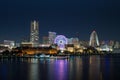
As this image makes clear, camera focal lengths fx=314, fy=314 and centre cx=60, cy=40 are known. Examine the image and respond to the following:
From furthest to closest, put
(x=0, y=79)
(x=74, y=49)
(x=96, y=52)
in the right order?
(x=96, y=52), (x=74, y=49), (x=0, y=79)

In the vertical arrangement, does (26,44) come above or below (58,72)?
above

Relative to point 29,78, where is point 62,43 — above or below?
above

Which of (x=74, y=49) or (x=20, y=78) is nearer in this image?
(x=20, y=78)

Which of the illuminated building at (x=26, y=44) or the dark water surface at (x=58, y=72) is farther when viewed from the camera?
the illuminated building at (x=26, y=44)

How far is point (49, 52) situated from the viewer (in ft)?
363

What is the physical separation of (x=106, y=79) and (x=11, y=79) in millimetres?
7970

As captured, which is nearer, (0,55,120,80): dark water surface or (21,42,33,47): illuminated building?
(0,55,120,80): dark water surface

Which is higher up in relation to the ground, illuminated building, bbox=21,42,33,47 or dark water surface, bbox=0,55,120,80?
illuminated building, bbox=21,42,33,47

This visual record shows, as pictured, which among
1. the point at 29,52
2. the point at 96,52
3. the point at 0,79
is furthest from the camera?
the point at 96,52

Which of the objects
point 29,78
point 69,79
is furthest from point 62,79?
point 29,78

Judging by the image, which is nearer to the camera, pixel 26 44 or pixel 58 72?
pixel 58 72

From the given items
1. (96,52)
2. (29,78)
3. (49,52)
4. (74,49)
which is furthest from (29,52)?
(29,78)

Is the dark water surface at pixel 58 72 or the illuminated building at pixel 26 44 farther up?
the illuminated building at pixel 26 44

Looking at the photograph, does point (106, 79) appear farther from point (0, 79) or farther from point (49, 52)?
point (49, 52)
